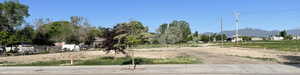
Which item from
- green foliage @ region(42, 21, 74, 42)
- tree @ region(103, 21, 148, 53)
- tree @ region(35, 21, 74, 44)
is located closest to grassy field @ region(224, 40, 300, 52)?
tree @ region(103, 21, 148, 53)

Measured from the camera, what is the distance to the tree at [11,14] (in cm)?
6284

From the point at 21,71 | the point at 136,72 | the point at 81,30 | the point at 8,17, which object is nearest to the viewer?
the point at 136,72

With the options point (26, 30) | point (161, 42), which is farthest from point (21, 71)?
point (161, 42)

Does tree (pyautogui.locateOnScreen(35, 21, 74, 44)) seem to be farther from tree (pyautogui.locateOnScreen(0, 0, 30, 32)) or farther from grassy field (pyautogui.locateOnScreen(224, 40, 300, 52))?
grassy field (pyautogui.locateOnScreen(224, 40, 300, 52))

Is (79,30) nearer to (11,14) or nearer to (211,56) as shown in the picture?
(11,14)

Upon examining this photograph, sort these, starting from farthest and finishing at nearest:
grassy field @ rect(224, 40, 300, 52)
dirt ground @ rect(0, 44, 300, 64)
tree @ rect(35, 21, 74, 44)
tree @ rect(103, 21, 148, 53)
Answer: tree @ rect(35, 21, 74, 44)
grassy field @ rect(224, 40, 300, 52)
dirt ground @ rect(0, 44, 300, 64)
tree @ rect(103, 21, 148, 53)

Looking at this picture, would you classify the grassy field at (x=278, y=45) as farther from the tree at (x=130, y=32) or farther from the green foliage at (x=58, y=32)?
the green foliage at (x=58, y=32)

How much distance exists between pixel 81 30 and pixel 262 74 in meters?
68.1

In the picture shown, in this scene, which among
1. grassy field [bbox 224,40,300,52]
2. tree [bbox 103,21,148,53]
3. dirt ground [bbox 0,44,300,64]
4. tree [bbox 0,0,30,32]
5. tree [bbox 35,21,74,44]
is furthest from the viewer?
tree [bbox 35,21,74,44]

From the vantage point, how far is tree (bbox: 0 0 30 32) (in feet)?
206

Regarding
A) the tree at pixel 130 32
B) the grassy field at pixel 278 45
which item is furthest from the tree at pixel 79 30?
the tree at pixel 130 32

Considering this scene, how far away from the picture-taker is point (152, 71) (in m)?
18.4

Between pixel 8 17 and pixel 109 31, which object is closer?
pixel 109 31

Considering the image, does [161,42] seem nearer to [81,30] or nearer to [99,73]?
[81,30]
